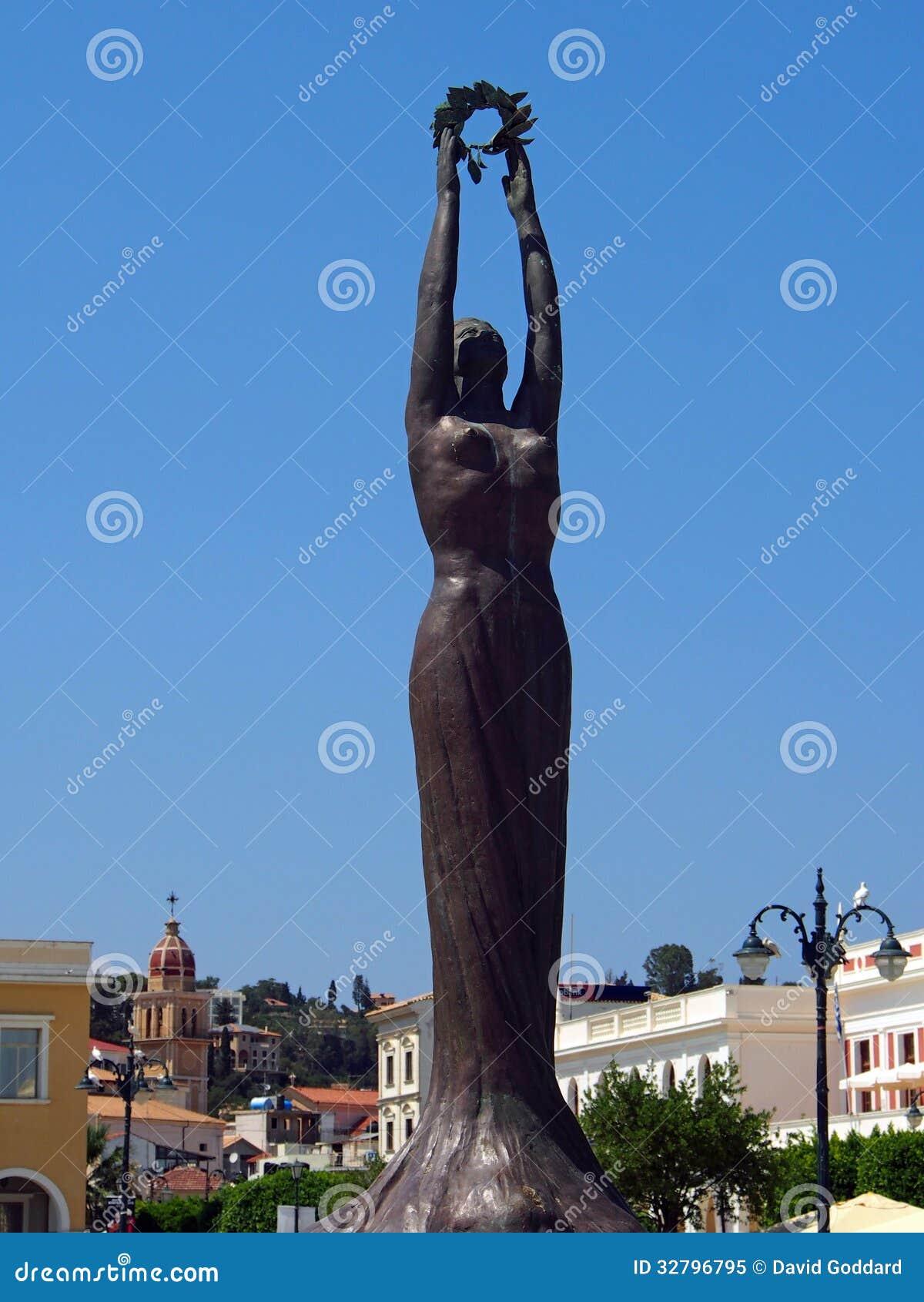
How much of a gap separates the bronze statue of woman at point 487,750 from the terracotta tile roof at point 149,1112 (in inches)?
2385

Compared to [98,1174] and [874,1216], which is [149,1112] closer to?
[98,1174]

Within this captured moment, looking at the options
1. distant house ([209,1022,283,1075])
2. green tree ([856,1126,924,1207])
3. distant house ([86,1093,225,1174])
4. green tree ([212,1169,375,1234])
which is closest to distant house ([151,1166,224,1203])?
distant house ([86,1093,225,1174])

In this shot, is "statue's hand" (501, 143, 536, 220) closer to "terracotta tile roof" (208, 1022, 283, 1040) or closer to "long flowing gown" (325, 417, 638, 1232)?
"long flowing gown" (325, 417, 638, 1232)

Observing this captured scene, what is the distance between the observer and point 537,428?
10719 millimetres

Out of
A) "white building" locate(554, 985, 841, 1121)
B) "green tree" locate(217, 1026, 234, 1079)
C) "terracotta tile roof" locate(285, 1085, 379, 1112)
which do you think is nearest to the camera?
"white building" locate(554, 985, 841, 1121)

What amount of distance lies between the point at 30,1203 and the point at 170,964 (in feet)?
240

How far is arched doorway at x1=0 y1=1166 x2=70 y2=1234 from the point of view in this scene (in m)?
34.6

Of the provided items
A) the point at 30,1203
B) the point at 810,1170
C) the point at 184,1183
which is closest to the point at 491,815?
the point at 810,1170

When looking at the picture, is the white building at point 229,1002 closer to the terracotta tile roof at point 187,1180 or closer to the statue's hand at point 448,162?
the terracotta tile roof at point 187,1180

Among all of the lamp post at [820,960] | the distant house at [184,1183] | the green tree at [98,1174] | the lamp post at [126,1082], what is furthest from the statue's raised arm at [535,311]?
the distant house at [184,1183]

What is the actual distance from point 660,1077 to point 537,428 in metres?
41.2

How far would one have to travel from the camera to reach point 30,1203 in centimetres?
3491

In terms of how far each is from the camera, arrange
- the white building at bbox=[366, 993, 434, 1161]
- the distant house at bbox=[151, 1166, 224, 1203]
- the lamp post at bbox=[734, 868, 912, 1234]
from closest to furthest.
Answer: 1. the lamp post at bbox=[734, 868, 912, 1234]
2. the white building at bbox=[366, 993, 434, 1161]
3. the distant house at bbox=[151, 1166, 224, 1203]

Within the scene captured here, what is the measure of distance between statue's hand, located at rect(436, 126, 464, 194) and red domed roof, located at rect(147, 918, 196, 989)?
320ft
